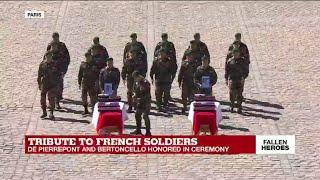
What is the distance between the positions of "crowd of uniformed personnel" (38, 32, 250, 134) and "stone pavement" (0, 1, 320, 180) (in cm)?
66

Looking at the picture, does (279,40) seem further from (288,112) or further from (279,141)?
(279,141)

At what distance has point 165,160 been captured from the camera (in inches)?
800

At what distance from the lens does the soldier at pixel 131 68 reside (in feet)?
75.8

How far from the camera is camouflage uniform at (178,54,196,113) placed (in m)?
23.1

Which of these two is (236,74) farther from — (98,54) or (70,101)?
Result: (70,101)

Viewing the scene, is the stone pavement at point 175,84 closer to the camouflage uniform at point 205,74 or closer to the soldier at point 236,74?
the soldier at point 236,74

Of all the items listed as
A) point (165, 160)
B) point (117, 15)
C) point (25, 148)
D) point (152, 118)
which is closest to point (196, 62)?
point (152, 118)

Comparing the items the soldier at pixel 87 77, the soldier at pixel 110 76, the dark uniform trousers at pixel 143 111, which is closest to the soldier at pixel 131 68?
the soldier at pixel 87 77

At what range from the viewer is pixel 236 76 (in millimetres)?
23141

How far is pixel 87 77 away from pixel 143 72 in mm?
1544

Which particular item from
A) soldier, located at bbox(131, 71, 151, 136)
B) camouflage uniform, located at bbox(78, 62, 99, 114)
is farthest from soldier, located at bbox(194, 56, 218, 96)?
camouflage uniform, located at bbox(78, 62, 99, 114)

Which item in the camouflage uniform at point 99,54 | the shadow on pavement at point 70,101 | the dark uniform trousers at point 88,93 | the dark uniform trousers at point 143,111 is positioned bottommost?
the dark uniform trousers at point 143,111

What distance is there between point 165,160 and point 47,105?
16.4ft

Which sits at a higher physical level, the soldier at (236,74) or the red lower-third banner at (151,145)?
the soldier at (236,74)
